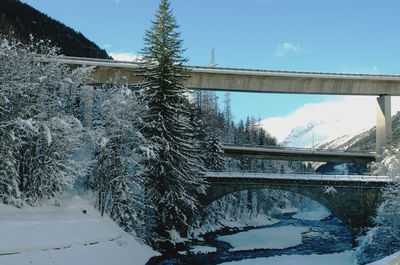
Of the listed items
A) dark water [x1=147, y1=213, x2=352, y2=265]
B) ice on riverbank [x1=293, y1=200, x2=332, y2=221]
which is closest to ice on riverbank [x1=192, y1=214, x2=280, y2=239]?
dark water [x1=147, y1=213, x2=352, y2=265]

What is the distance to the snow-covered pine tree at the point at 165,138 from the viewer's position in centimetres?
3152

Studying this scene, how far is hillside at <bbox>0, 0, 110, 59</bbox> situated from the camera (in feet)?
→ 242

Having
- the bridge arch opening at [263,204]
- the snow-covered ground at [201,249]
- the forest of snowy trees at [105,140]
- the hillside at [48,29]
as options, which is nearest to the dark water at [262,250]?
the snow-covered ground at [201,249]

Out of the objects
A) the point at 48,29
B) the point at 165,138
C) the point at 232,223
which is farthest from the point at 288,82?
the point at 48,29

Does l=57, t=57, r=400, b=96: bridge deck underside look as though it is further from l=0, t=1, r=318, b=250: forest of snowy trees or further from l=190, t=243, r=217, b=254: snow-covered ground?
l=190, t=243, r=217, b=254: snow-covered ground

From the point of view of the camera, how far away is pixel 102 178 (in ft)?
90.7

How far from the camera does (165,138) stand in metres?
32.5

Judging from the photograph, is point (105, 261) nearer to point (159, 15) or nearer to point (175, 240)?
point (175, 240)

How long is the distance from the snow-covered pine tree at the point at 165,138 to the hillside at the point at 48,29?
138 ft

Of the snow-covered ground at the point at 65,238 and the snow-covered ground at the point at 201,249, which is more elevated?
the snow-covered ground at the point at 65,238

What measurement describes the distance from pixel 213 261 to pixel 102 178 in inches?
445

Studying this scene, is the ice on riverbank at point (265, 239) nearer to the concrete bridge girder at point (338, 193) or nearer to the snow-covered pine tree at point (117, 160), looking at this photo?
the concrete bridge girder at point (338, 193)

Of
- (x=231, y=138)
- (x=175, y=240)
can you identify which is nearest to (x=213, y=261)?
(x=175, y=240)

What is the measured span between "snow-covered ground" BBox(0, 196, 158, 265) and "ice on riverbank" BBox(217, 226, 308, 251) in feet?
50.4
